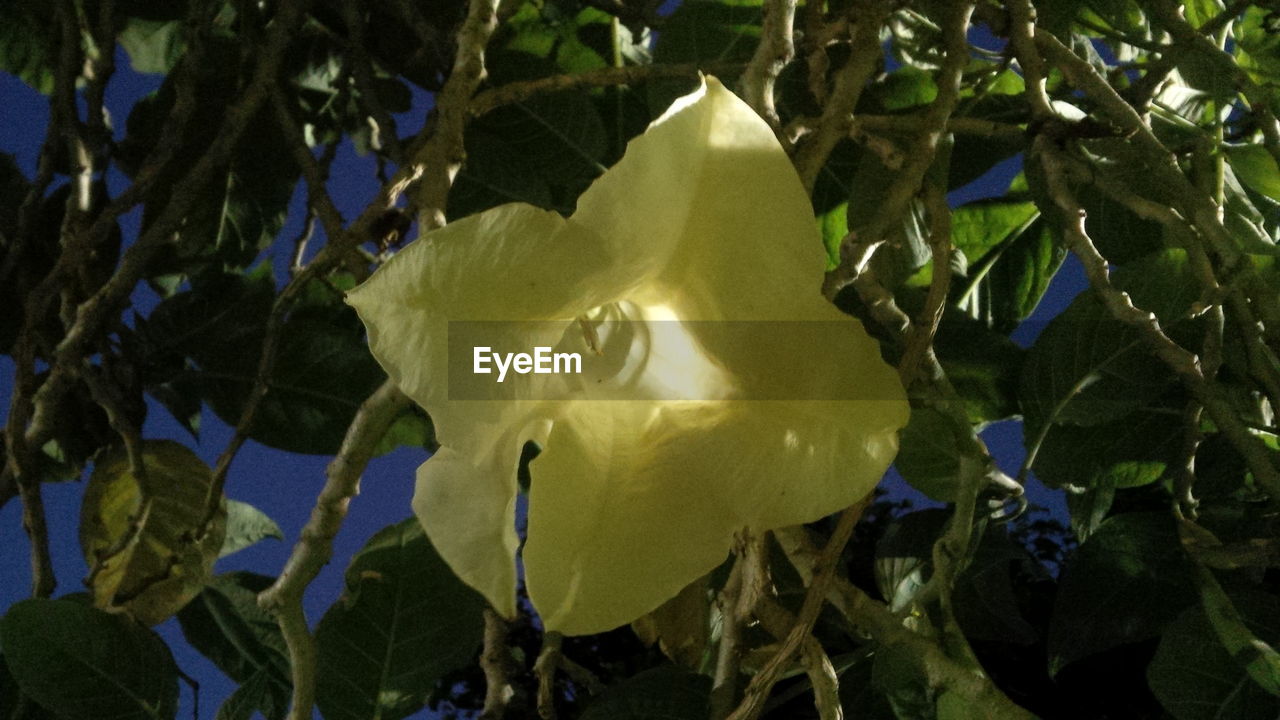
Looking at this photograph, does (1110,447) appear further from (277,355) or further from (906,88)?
(277,355)

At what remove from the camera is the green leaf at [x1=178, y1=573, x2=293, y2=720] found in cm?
43

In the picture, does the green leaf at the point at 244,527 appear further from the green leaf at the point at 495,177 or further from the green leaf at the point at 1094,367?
the green leaf at the point at 1094,367

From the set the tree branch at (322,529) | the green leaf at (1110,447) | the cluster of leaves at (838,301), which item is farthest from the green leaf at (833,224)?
the tree branch at (322,529)

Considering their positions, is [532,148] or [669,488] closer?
[669,488]

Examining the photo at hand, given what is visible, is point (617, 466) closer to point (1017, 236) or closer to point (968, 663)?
point (968, 663)

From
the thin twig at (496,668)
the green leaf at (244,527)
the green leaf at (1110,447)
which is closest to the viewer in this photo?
the thin twig at (496,668)

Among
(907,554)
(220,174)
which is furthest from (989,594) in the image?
(220,174)

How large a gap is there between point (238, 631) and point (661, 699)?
0.23 meters

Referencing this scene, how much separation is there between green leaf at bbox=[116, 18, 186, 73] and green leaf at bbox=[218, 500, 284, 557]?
0.92 feet

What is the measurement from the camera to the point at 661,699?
313 mm

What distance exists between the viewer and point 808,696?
43cm

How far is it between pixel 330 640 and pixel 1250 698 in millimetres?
255

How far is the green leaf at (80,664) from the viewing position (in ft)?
1.12

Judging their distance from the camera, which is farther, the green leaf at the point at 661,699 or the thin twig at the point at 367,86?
the thin twig at the point at 367,86
